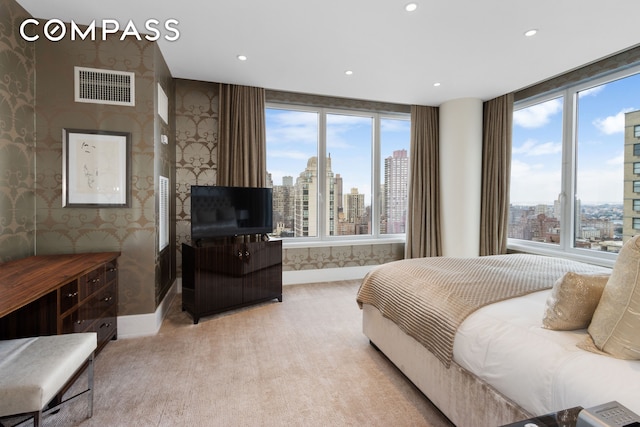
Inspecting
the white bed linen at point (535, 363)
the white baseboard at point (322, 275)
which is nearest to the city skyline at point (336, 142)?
the white baseboard at point (322, 275)

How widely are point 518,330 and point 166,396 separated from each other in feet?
6.67

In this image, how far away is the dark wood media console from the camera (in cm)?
309

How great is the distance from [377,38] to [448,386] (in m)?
2.78

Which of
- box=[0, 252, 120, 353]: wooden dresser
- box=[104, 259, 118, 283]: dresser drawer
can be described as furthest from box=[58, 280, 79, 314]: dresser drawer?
box=[104, 259, 118, 283]: dresser drawer

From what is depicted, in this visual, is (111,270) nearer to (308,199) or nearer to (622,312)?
(308,199)

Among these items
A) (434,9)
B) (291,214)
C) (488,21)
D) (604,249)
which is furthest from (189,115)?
(604,249)

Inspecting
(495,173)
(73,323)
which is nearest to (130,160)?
(73,323)

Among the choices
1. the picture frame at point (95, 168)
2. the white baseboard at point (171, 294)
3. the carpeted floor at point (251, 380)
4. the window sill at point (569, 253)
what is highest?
the picture frame at point (95, 168)

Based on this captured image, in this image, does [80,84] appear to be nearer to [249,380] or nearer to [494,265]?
[249,380]

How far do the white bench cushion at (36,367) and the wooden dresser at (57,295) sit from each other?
0.21 m

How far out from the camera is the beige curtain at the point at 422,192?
4.75 meters

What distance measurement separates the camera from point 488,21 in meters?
2.56

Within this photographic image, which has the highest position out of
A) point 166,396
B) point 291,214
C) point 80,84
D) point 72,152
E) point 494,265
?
point 80,84

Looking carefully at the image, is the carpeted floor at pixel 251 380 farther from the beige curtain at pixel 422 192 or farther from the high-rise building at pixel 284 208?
the beige curtain at pixel 422 192
